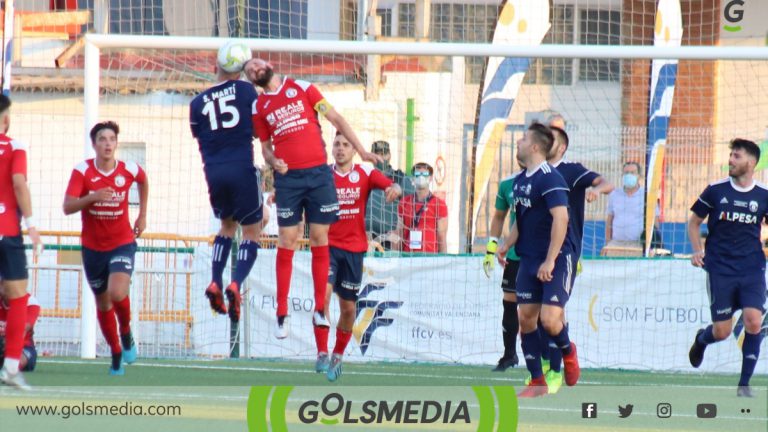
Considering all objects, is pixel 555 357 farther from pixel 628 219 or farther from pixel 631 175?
pixel 631 175

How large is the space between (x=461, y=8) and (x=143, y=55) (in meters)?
11.0

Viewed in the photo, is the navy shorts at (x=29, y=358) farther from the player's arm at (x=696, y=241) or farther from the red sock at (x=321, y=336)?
the player's arm at (x=696, y=241)

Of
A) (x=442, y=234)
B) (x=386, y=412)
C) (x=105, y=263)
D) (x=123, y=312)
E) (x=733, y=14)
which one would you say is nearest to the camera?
(x=386, y=412)

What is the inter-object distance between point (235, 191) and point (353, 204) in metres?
1.71

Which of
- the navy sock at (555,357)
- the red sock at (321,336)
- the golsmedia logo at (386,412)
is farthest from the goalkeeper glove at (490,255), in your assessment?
the golsmedia logo at (386,412)

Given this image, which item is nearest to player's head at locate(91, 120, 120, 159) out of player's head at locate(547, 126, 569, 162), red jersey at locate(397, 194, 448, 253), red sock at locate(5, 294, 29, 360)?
red sock at locate(5, 294, 29, 360)

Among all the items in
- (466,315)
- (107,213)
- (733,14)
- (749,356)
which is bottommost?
(466,315)

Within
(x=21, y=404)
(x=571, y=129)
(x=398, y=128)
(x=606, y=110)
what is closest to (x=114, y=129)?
(x=21, y=404)

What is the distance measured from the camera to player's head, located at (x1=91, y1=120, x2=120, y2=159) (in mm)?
10133

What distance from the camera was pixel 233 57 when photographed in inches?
379

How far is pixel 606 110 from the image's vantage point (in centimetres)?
2033

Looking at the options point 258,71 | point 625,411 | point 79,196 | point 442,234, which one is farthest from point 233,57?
point 442,234

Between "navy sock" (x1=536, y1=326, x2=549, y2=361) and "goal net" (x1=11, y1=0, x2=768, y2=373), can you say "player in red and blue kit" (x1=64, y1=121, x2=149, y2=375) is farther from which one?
"navy sock" (x1=536, y1=326, x2=549, y2=361)

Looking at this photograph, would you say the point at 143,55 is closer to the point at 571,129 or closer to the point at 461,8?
the point at 571,129
